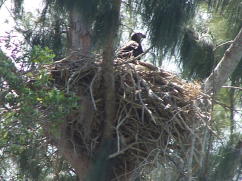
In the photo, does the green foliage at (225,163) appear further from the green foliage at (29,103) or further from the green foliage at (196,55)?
the green foliage at (29,103)

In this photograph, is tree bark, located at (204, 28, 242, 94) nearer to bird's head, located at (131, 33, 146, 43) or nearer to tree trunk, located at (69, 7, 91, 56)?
bird's head, located at (131, 33, 146, 43)

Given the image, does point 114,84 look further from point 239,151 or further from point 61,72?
point 239,151

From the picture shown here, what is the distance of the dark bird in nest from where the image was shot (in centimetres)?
736

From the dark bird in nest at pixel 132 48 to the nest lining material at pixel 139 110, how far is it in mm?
697

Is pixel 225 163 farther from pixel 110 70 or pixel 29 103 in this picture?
pixel 29 103

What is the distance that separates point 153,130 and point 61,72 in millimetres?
943

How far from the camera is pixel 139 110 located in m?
6.48

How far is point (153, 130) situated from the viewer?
643cm

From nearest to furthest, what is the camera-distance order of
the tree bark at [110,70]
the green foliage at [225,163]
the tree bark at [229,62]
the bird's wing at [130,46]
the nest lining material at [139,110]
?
the tree bark at [110,70] → the nest lining material at [139,110] → the tree bark at [229,62] → the bird's wing at [130,46] → the green foliage at [225,163]

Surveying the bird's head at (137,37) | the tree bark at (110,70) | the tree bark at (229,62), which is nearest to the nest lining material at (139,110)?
the tree bark at (110,70)

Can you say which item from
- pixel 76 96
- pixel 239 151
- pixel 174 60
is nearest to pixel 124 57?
pixel 174 60

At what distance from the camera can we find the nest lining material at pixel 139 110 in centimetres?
636

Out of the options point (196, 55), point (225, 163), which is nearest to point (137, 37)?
point (196, 55)

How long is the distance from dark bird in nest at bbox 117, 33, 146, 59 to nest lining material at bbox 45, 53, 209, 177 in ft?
2.29
